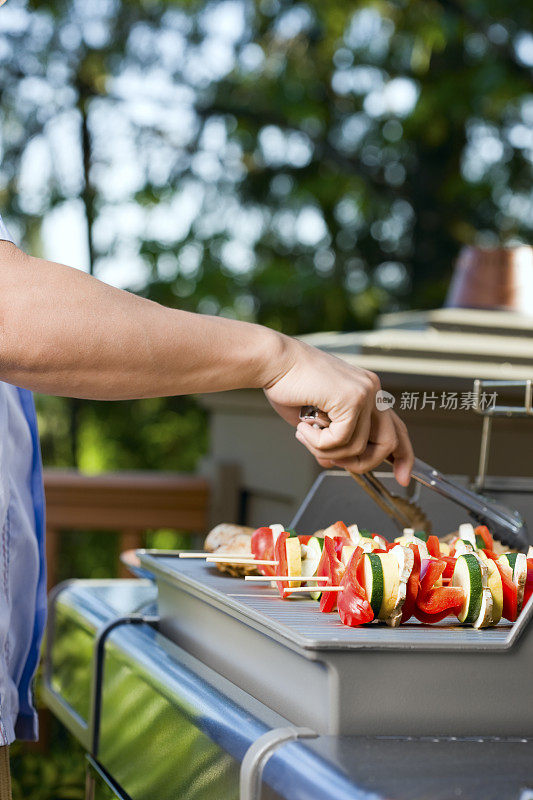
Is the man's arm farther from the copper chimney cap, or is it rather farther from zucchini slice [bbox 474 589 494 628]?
the copper chimney cap

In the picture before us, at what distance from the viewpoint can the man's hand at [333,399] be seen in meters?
1.04

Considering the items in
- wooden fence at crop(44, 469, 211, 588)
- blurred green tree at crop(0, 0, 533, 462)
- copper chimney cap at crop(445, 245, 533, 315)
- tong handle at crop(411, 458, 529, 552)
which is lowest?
wooden fence at crop(44, 469, 211, 588)

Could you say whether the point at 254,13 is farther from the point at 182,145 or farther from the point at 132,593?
the point at 132,593

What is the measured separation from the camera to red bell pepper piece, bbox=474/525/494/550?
1.27 m

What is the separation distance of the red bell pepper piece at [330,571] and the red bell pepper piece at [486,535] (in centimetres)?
29

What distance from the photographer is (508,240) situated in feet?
20.2

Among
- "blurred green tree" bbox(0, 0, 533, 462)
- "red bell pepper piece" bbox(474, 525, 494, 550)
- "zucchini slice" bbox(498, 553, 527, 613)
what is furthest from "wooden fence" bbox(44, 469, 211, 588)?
"blurred green tree" bbox(0, 0, 533, 462)

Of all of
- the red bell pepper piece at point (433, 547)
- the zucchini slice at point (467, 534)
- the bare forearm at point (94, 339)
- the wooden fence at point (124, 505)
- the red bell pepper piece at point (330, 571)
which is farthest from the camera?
the wooden fence at point (124, 505)

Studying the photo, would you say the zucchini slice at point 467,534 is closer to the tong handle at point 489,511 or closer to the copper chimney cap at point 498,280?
the tong handle at point 489,511

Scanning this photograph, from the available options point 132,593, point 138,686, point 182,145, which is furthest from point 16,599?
point 182,145

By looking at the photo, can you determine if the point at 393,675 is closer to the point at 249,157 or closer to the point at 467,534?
the point at 467,534

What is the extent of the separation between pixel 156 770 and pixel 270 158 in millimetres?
5334

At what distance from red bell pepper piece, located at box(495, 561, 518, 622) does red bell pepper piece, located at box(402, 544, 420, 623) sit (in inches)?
3.7

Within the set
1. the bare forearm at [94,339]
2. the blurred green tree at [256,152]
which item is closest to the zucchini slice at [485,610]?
the bare forearm at [94,339]
